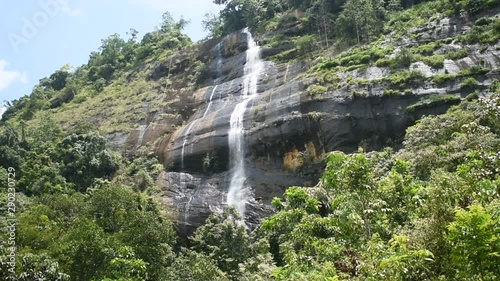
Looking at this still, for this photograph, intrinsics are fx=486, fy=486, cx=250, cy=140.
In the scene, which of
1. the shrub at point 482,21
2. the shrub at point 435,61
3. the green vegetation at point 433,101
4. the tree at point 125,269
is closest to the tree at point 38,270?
the tree at point 125,269

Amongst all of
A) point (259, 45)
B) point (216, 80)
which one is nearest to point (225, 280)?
point (216, 80)

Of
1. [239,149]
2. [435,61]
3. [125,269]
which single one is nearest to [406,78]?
[435,61]

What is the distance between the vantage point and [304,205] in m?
10.7

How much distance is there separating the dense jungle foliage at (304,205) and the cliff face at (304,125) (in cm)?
123

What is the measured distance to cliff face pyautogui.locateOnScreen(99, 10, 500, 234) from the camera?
27.6 m

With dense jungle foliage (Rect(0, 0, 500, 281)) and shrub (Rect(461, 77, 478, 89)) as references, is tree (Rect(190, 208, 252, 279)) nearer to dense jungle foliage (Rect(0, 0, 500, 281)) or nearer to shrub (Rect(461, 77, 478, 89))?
dense jungle foliage (Rect(0, 0, 500, 281))

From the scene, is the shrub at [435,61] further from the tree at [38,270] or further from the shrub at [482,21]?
the tree at [38,270]

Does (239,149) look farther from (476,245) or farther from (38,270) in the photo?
(476,245)

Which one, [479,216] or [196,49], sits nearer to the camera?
[479,216]

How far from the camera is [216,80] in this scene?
1711 inches

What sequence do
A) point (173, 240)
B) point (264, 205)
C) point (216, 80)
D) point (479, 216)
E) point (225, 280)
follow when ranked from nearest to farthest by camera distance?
point (479, 216) < point (225, 280) < point (173, 240) < point (264, 205) < point (216, 80)

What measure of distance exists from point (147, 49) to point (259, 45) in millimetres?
19593

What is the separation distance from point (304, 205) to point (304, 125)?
61.7 ft

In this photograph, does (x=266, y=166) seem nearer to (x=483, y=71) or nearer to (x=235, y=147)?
(x=235, y=147)
